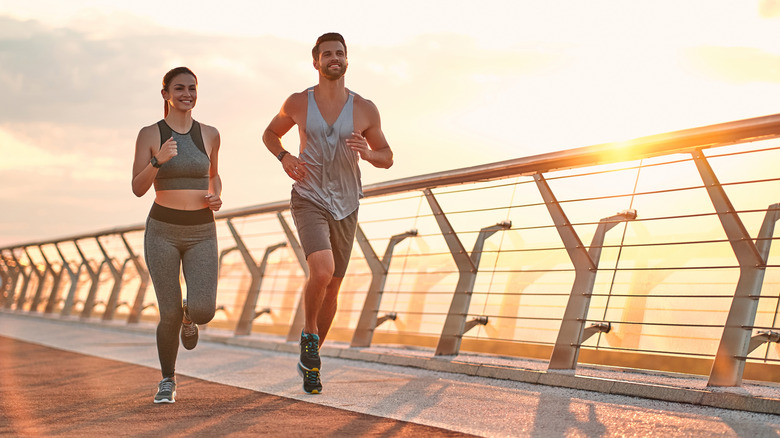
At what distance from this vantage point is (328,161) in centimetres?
482

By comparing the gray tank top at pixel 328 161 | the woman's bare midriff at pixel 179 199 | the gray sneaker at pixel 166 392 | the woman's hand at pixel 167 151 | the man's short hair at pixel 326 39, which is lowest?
the gray sneaker at pixel 166 392

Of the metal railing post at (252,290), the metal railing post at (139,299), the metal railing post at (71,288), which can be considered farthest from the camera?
the metal railing post at (71,288)

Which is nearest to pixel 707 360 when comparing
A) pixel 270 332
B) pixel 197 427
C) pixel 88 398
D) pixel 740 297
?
pixel 740 297

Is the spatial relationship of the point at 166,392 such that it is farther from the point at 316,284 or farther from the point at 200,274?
the point at 316,284

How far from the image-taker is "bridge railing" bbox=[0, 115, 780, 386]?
4176mm

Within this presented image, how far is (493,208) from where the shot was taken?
569cm

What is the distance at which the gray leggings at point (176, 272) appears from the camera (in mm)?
4695

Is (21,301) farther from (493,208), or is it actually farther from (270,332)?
(493,208)

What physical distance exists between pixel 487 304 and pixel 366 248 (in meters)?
1.44

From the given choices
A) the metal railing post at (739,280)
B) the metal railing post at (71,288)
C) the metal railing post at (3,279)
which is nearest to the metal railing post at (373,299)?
the metal railing post at (739,280)

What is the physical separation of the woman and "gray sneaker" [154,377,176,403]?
146 millimetres

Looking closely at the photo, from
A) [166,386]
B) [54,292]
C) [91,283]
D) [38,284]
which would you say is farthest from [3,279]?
[166,386]

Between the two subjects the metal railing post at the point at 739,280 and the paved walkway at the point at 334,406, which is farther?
the metal railing post at the point at 739,280

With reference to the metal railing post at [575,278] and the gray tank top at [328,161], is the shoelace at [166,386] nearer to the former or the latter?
the gray tank top at [328,161]
